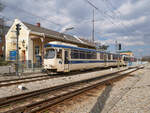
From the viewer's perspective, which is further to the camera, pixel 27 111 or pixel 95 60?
pixel 95 60

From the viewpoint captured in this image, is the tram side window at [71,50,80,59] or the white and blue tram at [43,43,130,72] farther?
the tram side window at [71,50,80,59]

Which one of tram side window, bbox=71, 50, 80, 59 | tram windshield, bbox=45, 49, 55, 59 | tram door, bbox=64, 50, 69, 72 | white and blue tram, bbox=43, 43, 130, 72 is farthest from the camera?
tram side window, bbox=71, 50, 80, 59

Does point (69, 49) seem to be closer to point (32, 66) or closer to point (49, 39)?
point (32, 66)

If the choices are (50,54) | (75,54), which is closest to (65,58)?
(50,54)

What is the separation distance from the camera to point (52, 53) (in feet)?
43.3

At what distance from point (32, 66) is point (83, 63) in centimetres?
624

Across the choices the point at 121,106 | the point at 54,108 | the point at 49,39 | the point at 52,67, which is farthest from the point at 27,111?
the point at 49,39

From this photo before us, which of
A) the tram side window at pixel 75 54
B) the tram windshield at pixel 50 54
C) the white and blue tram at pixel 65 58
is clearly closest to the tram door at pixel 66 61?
the white and blue tram at pixel 65 58

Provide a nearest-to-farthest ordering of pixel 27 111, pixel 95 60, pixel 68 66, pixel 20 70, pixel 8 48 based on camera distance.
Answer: pixel 27 111
pixel 68 66
pixel 20 70
pixel 95 60
pixel 8 48

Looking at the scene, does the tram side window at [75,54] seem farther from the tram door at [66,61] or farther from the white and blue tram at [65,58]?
the tram door at [66,61]

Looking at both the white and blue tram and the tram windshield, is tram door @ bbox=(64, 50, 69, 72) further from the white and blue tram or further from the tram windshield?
the tram windshield

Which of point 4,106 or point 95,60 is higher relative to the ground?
point 95,60

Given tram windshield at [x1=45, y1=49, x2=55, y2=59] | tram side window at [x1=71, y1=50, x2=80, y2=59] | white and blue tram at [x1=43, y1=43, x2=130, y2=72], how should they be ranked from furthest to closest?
tram side window at [x1=71, y1=50, x2=80, y2=59]
tram windshield at [x1=45, y1=49, x2=55, y2=59]
white and blue tram at [x1=43, y1=43, x2=130, y2=72]

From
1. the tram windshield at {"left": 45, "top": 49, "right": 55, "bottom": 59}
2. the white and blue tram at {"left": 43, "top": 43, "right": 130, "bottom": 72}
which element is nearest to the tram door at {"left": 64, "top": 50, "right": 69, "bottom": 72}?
the white and blue tram at {"left": 43, "top": 43, "right": 130, "bottom": 72}
